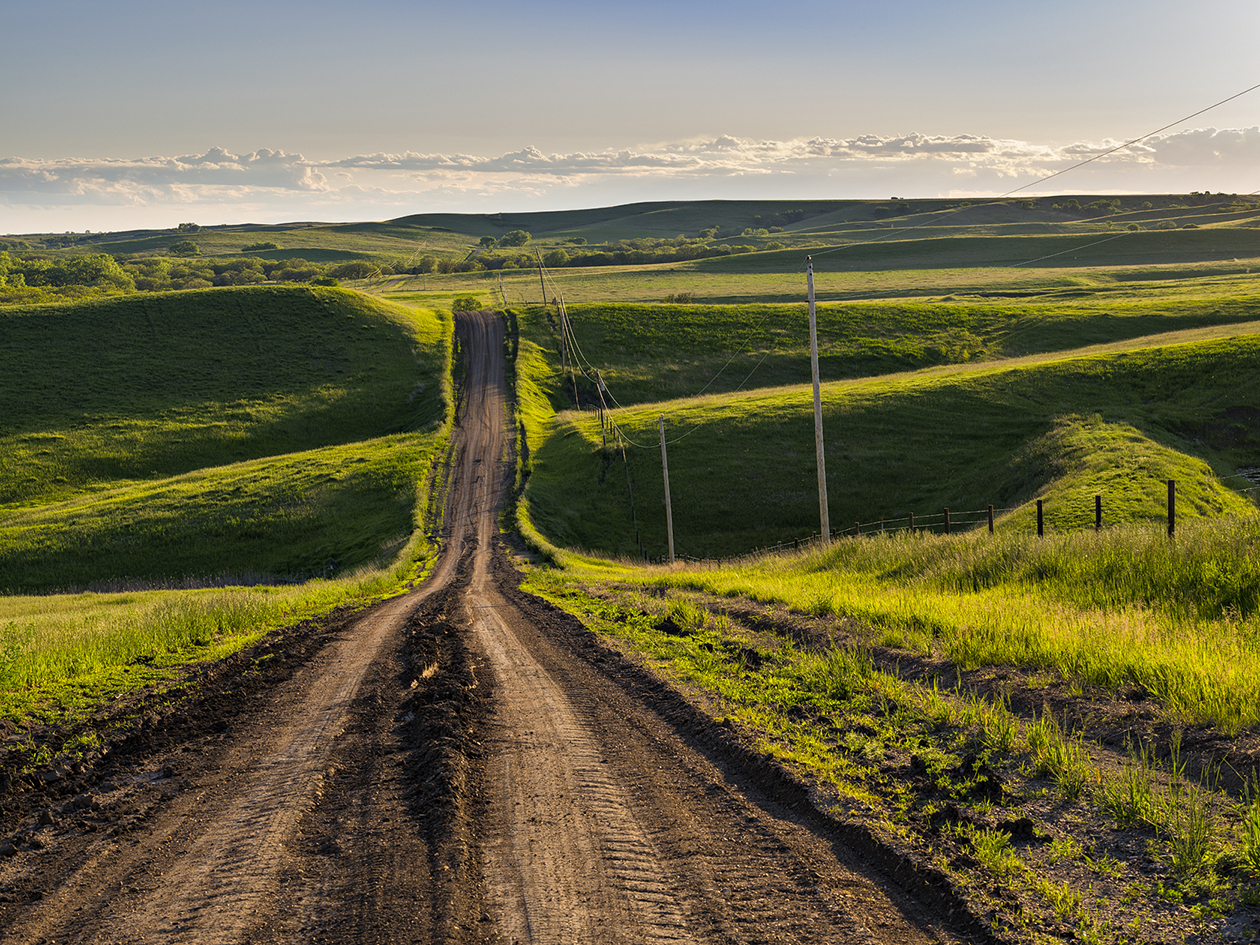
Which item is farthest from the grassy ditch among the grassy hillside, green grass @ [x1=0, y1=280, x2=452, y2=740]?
the grassy hillside

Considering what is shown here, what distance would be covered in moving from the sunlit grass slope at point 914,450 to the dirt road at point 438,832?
2851 centimetres

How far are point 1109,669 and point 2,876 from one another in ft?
34.8

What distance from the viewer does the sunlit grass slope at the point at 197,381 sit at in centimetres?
5594

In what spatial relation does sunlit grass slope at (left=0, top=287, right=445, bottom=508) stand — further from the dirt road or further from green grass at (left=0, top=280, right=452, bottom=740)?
the dirt road

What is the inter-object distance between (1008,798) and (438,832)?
15.6ft

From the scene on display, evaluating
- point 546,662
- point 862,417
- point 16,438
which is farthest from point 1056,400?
point 16,438

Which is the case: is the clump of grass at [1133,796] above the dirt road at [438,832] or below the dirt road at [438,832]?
above

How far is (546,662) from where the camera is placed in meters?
12.4

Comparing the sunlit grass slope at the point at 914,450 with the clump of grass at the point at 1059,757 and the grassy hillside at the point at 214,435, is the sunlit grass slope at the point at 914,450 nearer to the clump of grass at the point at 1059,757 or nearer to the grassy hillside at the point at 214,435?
the grassy hillside at the point at 214,435

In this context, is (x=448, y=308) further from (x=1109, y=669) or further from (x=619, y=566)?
(x=1109, y=669)

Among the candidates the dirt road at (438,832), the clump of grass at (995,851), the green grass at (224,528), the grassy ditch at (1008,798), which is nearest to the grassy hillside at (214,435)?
the green grass at (224,528)

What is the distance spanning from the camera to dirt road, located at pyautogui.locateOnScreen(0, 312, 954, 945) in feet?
16.2

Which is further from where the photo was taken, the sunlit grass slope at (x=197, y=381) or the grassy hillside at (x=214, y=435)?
the sunlit grass slope at (x=197, y=381)

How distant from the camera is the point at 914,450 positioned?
43.9 meters
